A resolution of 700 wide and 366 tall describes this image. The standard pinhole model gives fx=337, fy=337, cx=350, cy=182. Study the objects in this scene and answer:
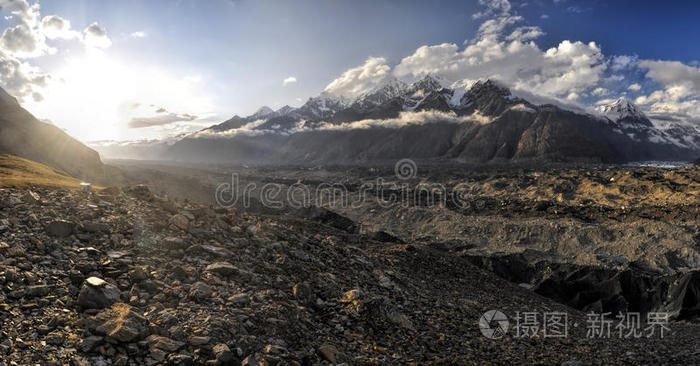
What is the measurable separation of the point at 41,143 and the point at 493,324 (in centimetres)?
4379

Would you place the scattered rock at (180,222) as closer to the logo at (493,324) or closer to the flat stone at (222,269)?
the flat stone at (222,269)

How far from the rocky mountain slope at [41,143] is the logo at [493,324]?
3954cm

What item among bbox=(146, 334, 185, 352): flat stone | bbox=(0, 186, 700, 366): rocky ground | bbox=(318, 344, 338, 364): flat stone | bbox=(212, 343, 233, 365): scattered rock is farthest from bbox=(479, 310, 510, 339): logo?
bbox=(146, 334, 185, 352): flat stone

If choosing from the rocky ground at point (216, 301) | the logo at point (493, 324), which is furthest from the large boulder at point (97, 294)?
the logo at point (493, 324)

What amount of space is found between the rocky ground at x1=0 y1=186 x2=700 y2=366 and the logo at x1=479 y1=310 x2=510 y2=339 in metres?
0.23

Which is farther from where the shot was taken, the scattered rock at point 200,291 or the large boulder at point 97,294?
the scattered rock at point 200,291

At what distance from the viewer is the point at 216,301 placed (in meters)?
6.46

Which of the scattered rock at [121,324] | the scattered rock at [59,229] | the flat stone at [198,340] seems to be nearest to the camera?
the scattered rock at [121,324]

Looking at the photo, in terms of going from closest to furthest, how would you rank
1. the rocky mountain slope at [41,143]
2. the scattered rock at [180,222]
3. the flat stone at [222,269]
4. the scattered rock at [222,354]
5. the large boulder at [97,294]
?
the scattered rock at [222,354] → the large boulder at [97,294] → the flat stone at [222,269] → the scattered rock at [180,222] → the rocky mountain slope at [41,143]

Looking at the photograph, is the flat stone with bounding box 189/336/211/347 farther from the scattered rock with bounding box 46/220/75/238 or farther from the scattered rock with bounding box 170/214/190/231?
the scattered rock with bounding box 170/214/190/231

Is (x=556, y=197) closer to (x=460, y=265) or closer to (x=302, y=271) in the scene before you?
(x=460, y=265)

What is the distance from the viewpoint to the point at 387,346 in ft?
22.4

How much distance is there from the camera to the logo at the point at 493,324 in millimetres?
8688

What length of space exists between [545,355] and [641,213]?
107ft
